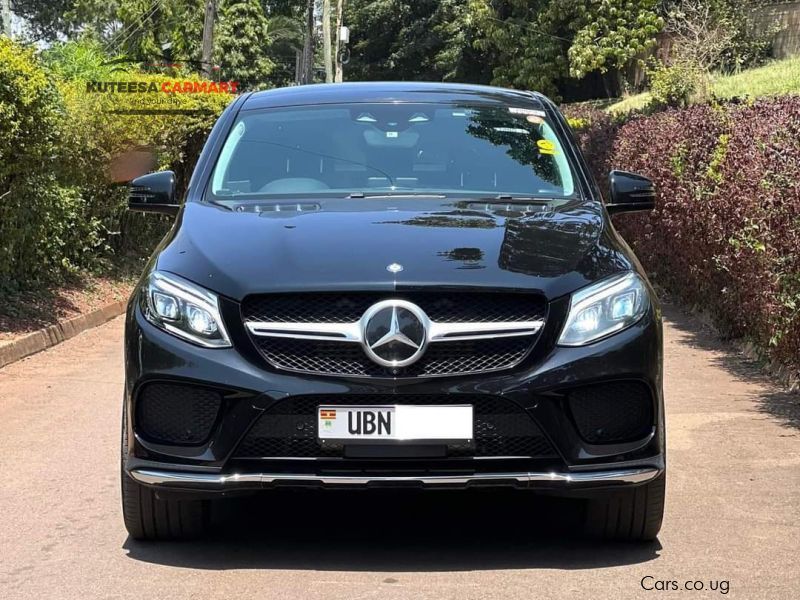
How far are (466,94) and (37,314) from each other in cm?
614

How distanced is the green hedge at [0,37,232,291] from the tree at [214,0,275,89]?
189 ft

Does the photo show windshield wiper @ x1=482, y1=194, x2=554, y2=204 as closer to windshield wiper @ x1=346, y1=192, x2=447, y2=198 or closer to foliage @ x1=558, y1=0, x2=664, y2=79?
windshield wiper @ x1=346, y1=192, x2=447, y2=198

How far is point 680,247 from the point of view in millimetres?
12336

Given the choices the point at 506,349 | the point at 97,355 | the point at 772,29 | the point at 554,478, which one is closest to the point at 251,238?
the point at 506,349

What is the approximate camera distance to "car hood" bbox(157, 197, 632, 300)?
452cm

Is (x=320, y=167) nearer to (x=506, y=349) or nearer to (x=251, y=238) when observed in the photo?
(x=251, y=238)

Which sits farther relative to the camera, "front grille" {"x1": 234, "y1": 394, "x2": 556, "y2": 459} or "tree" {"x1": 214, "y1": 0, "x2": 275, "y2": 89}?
"tree" {"x1": 214, "y1": 0, "x2": 275, "y2": 89}

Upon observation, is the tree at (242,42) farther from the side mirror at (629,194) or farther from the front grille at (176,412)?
the front grille at (176,412)

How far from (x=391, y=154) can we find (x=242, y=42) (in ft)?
234

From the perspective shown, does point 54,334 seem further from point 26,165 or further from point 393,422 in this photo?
point 393,422

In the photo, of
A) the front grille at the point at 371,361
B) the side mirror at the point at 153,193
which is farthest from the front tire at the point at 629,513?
the side mirror at the point at 153,193

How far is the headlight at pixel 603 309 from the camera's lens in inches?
177

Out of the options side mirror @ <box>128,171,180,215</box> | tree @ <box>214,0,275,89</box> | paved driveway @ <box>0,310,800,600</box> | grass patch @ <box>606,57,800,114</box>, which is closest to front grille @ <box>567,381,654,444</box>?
paved driveway @ <box>0,310,800,600</box>

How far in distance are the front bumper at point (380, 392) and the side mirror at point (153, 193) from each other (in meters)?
1.45
